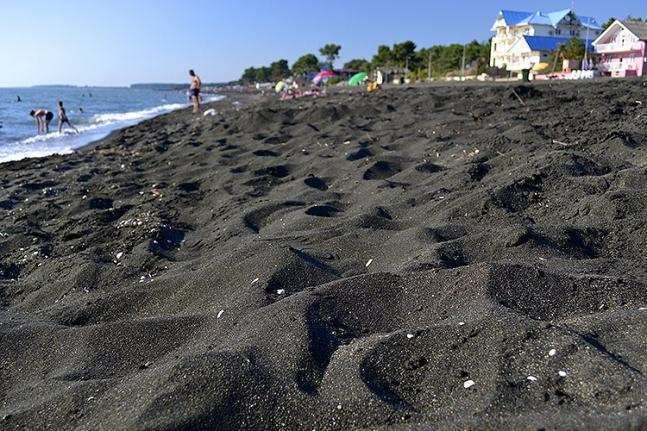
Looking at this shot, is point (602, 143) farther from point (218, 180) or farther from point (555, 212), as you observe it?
point (218, 180)

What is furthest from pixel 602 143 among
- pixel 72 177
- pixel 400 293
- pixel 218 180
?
pixel 72 177

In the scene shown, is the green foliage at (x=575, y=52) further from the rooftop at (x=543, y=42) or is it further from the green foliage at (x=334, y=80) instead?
the green foliage at (x=334, y=80)

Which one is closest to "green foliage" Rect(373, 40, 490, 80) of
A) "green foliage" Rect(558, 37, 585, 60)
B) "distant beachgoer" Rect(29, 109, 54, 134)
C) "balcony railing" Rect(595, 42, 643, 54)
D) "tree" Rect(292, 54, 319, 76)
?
"green foliage" Rect(558, 37, 585, 60)

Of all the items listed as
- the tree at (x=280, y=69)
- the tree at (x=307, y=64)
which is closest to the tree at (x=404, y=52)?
the tree at (x=307, y=64)

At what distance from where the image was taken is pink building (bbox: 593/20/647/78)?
1449 inches

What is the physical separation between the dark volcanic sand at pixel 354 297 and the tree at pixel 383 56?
65182 mm

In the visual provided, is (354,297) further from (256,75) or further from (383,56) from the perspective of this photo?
(256,75)

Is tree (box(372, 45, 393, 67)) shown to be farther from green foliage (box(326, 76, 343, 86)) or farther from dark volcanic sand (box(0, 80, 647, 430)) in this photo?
dark volcanic sand (box(0, 80, 647, 430))

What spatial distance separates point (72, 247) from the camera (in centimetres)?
436

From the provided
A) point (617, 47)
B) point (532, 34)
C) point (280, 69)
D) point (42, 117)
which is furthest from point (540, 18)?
point (280, 69)

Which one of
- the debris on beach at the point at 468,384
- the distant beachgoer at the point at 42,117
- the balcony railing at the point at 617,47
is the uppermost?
the balcony railing at the point at 617,47

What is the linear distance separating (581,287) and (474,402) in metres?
0.95

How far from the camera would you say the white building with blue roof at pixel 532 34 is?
52562 mm

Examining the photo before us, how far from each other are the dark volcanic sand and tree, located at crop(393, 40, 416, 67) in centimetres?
6292
